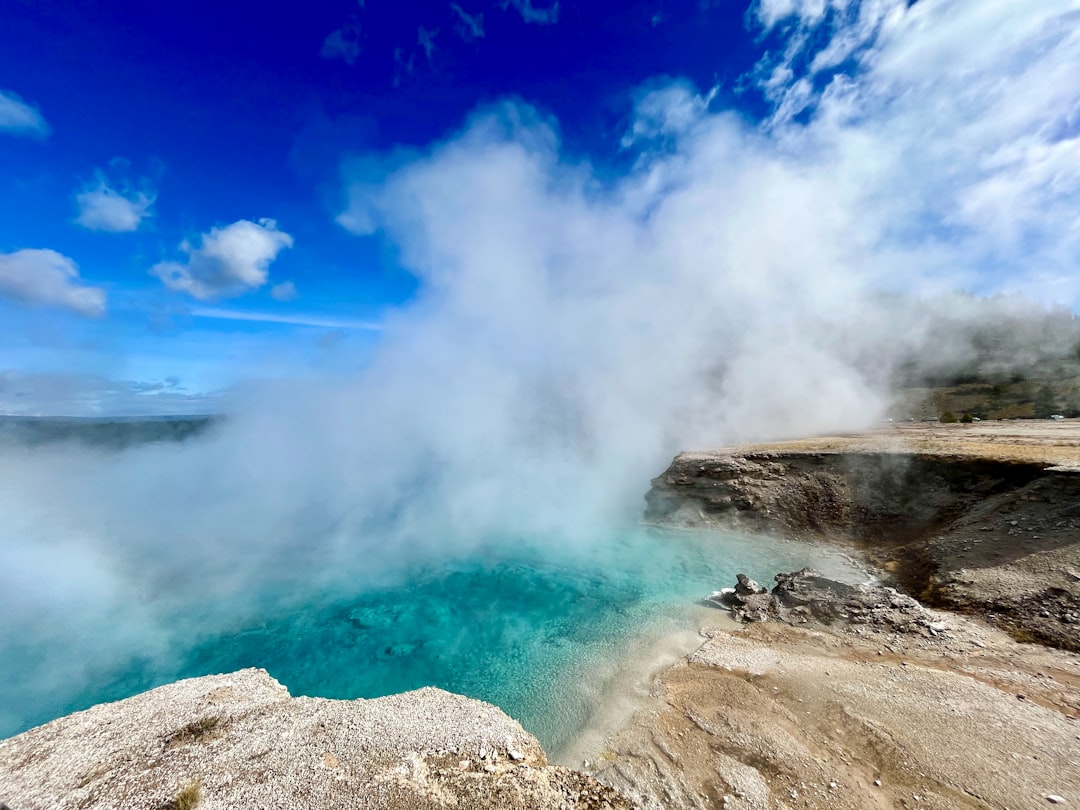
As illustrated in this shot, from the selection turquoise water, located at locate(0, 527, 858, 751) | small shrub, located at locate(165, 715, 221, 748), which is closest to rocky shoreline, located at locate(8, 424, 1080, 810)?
small shrub, located at locate(165, 715, 221, 748)

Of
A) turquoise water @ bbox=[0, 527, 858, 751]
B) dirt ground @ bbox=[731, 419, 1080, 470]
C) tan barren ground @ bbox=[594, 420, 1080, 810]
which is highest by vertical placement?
dirt ground @ bbox=[731, 419, 1080, 470]

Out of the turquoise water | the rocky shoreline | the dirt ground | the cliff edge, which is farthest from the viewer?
the dirt ground

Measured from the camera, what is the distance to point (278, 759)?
26.6 feet

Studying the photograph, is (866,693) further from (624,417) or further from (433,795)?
(624,417)

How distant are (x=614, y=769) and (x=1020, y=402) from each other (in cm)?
6892

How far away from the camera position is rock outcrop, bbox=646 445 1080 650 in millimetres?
13898

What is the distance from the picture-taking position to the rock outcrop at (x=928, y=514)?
13898mm

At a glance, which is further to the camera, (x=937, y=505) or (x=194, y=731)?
(x=937, y=505)

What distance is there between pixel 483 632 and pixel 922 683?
47.7 ft

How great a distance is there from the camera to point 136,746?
8438mm

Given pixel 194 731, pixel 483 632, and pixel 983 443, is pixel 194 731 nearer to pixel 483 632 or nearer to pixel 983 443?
pixel 483 632

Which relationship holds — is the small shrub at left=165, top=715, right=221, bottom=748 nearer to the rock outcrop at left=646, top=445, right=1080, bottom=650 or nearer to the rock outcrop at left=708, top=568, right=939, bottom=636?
the rock outcrop at left=708, top=568, right=939, bottom=636

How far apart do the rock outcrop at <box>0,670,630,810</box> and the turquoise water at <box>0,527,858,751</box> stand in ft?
11.2

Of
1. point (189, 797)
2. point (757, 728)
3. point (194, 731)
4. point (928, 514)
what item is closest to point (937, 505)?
point (928, 514)
